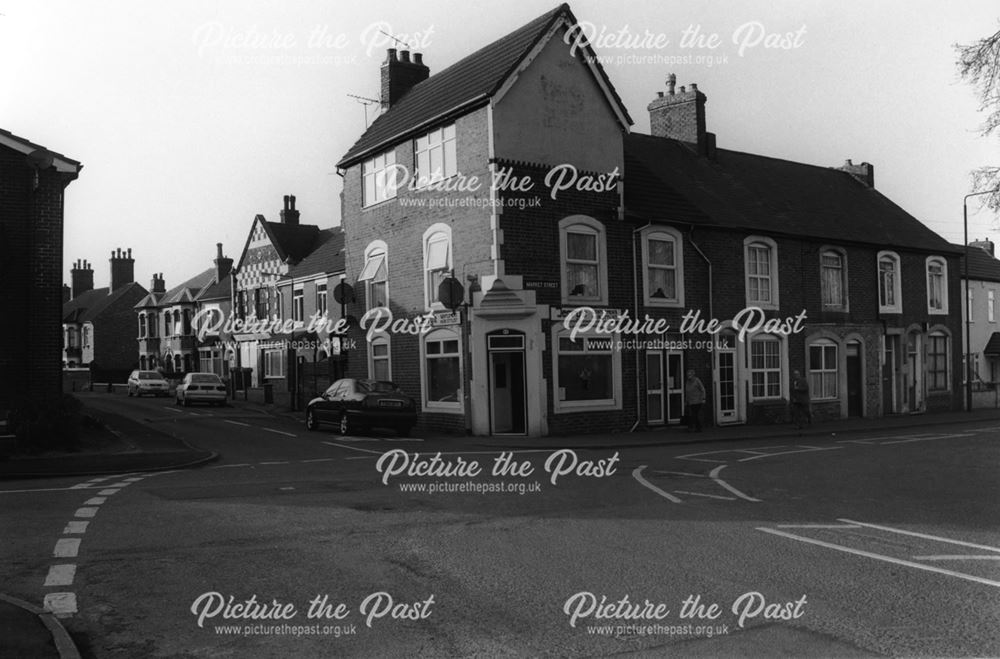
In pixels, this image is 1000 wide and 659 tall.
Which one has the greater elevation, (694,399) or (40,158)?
(40,158)

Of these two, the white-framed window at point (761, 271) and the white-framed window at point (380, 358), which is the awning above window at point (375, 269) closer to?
the white-framed window at point (380, 358)

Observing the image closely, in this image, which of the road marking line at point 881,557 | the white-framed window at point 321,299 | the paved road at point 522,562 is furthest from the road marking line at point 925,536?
the white-framed window at point 321,299

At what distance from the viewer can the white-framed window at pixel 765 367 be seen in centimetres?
2825

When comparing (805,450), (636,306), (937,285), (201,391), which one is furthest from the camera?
(201,391)

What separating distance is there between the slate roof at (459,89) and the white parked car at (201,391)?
51.8 ft

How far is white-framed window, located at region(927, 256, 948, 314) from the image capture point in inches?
1371

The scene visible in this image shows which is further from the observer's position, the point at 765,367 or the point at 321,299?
the point at 321,299

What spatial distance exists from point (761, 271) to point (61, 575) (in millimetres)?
25112

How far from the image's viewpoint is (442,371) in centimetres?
2488

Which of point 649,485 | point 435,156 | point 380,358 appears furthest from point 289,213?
point 649,485

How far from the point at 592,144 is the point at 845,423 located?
1258 cm

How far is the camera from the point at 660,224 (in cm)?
2591

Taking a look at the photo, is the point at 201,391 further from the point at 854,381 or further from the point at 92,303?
the point at 92,303

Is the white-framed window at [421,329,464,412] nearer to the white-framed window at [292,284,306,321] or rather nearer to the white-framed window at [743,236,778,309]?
the white-framed window at [743,236,778,309]
